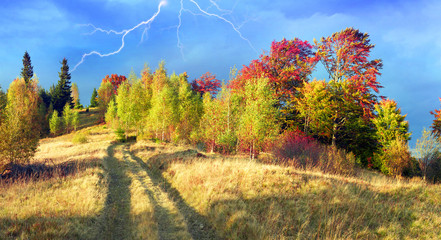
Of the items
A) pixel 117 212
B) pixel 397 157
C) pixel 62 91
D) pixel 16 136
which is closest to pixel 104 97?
pixel 62 91

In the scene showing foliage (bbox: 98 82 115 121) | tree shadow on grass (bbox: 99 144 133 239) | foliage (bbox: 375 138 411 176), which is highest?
foliage (bbox: 98 82 115 121)

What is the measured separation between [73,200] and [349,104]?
98.1 feet

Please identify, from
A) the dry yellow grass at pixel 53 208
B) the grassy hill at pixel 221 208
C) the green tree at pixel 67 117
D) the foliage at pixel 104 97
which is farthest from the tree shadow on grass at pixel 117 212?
the foliage at pixel 104 97

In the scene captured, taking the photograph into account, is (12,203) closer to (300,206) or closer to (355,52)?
(300,206)

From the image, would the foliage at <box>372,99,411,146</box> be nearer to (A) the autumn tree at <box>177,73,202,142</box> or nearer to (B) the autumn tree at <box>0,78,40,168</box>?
(A) the autumn tree at <box>177,73,202,142</box>

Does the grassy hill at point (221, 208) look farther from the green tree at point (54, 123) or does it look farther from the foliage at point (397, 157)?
the green tree at point (54, 123)

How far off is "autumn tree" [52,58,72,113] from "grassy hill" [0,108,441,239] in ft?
222

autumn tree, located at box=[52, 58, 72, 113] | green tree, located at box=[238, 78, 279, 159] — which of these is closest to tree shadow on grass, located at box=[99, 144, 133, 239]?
green tree, located at box=[238, 78, 279, 159]

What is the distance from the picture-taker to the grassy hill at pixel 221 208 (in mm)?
6086

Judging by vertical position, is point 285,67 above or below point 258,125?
above

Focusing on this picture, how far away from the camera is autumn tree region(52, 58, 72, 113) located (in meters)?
64.3

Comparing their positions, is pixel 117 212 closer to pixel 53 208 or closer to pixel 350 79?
pixel 53 208

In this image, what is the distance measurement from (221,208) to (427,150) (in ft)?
86.4

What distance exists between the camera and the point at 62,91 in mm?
65875
